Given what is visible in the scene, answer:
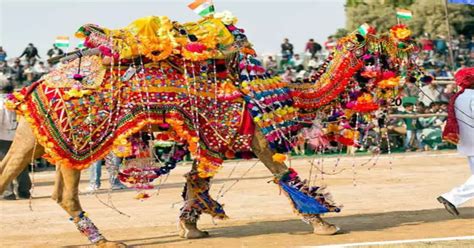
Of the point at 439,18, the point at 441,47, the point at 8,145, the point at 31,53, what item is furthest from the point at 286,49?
the point at 8,145

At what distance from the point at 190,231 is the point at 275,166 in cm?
133

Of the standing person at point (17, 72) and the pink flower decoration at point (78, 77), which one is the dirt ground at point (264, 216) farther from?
the standing person at point (17, 72)

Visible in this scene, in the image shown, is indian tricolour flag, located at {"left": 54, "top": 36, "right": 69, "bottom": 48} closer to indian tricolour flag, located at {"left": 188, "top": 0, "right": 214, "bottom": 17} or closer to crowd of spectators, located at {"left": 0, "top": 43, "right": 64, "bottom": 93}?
indian tricolour flag, located at {"left": 188, "top": 0, "right": 214, "bottom": 17}

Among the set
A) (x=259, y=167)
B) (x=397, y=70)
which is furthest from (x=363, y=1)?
A: (x=397, y=70)

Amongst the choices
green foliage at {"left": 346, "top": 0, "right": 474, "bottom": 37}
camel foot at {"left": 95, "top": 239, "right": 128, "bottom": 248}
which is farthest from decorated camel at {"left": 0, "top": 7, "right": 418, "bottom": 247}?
green foliage at {"left": 346, "top": 0, "right": 474, "bottom": 37}

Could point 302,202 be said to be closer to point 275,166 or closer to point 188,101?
point 275,166

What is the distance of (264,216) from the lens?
1393 cm

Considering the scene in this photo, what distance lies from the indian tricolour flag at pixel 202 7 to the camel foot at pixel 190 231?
2.45 meters

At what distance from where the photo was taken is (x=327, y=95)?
1192cm

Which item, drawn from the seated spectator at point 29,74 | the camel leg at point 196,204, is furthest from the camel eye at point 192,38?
the seated spectator at point 29,74

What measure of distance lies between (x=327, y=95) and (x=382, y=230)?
5.50ft

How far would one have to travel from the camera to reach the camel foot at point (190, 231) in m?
12.1

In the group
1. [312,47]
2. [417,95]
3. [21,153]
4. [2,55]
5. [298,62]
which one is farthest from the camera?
[312,47]

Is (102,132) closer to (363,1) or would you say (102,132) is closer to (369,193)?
(369,193)
